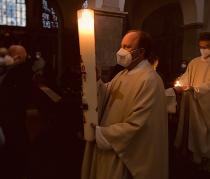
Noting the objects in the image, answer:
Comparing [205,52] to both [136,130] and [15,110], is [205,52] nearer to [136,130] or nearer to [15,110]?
[15,110]

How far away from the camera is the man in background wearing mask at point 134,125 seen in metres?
2.51

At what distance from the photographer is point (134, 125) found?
2.49 m

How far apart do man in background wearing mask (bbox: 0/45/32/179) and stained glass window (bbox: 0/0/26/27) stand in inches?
423

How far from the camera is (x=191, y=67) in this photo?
18.2 ft

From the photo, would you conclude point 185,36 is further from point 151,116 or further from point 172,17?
point 151,116

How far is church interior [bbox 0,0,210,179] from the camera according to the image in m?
5.00

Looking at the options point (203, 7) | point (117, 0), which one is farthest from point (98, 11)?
point (203, 7)

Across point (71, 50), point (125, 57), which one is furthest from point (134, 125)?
point (71, 50)

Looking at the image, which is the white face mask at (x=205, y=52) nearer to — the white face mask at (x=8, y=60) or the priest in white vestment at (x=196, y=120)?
the priest in white vestment at (x=196, y=120)

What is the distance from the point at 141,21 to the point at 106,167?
10805mm

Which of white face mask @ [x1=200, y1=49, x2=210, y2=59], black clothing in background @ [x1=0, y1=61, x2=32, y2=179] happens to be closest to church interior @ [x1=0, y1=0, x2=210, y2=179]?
black clothing in background @ [x1=0, y1=61, x2=32, y2=179]

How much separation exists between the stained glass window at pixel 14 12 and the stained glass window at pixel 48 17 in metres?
0.74

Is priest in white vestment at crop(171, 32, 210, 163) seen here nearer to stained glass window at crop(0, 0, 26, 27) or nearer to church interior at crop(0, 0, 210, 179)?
church interior at crop(0, 0, 210, 179)

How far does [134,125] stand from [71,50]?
12041mm
